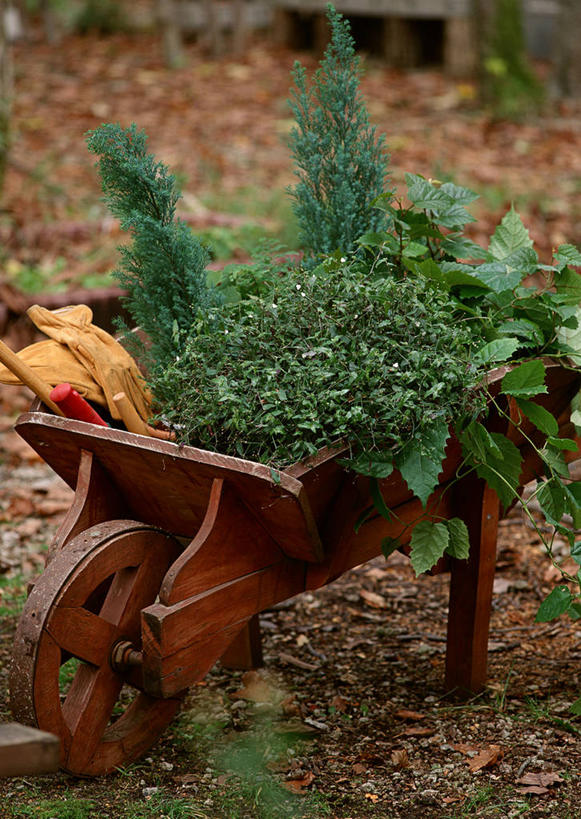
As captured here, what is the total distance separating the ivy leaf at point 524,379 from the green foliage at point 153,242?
0.76 m

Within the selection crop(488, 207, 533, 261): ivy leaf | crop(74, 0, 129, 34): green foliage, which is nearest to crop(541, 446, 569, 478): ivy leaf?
crop(488, 207, 533, 261): ivy leaf

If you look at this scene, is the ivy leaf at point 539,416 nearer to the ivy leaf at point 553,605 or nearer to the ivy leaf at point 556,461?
the ivy leaf at point 556,461

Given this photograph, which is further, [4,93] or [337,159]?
[4,93]

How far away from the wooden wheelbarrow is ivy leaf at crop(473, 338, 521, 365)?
0.06 m

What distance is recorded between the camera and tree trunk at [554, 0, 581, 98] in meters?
8.77

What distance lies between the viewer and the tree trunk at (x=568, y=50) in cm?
877

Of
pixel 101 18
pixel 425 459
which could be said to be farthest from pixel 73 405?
pixel 101 18

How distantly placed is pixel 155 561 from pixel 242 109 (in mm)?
7822

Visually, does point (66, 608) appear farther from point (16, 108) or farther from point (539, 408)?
point (16, 108)

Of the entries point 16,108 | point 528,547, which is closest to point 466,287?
point 528,547

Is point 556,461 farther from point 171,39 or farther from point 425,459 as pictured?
point 171,39

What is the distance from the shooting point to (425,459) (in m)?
2.21

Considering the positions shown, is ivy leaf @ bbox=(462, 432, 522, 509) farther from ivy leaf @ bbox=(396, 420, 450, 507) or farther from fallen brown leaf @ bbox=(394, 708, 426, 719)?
fallen brown leaf @ bbox=(394, 708, 426, 719)

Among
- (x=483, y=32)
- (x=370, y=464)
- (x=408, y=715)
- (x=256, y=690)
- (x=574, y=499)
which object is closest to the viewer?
(x=370, y=464)
